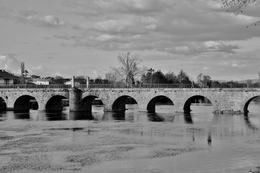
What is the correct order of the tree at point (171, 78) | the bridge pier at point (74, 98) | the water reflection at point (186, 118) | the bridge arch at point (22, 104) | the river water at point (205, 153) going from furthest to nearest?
the tree at point (171, 78) < the bridge arch at point (22, 104) < the bridge pier at point (74, 98) < the water reflection at point (186, 118) < the river water at point (205, 153)

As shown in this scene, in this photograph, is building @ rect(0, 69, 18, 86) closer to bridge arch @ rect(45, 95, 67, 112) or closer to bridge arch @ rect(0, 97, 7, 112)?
bridge arch @ rect(0, 97, 7, 112)

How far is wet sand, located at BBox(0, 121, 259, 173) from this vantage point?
2055 centimetres

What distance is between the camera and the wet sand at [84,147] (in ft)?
67.4

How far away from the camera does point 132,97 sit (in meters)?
58.2

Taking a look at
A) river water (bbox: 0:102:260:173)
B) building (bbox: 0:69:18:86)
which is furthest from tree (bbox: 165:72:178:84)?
river water (bbox: 0:102:260:173)

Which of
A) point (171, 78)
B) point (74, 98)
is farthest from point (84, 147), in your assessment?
point (171, 78)

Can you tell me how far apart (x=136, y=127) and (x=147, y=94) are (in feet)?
63.0

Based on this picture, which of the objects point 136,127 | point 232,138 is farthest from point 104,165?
point 136,127

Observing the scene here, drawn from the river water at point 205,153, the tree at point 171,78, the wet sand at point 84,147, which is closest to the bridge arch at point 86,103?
the wet sand at point 84,147

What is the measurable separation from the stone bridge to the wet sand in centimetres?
1680

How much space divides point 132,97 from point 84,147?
3240 cm

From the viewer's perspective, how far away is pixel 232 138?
29828mm

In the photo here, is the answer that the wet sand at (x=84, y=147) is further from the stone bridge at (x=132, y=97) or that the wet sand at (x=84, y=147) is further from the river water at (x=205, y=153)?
the stone bridge at (x=132, y=97)

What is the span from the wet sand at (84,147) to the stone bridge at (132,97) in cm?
1680
